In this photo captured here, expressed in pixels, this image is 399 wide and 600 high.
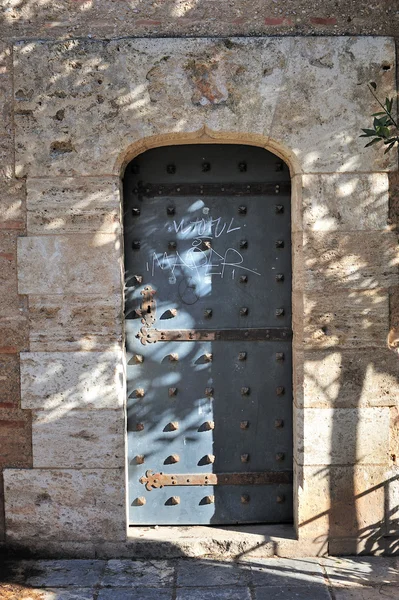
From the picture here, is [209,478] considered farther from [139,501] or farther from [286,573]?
[286,573]

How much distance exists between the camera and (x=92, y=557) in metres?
3.95

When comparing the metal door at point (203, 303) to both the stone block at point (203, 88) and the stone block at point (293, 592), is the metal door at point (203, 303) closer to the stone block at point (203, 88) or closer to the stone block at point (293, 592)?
the stone block at point (203, 88)

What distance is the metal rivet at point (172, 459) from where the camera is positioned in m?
4.12

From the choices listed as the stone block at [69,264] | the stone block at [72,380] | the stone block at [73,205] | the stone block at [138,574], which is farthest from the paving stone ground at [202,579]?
the stone block at [73,205]

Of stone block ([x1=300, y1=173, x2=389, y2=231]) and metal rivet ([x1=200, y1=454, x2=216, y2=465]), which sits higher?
stone block ([x1=300, y1=173, x2=389, y2=231])

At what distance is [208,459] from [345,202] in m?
1.74

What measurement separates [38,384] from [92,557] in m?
1.06

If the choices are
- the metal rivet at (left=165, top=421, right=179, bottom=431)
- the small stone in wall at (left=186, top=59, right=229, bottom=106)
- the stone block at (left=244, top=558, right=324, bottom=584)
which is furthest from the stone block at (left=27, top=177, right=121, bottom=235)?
the stone block at (left=244, top=558, right=324, bottom=584)

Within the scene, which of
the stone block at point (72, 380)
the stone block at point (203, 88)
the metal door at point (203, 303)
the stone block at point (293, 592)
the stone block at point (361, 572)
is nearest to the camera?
the stone block at point (293, 592)

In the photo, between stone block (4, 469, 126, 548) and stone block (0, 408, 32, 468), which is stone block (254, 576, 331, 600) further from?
stone block (0, 408, 32, 468)

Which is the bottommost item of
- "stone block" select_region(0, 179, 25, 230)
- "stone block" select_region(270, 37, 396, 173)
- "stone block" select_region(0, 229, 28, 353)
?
"stone block" select_region(0, 229, 28, 353)

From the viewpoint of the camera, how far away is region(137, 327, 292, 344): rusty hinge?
4.09m

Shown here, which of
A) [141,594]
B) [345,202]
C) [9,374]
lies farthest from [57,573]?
[345,202]

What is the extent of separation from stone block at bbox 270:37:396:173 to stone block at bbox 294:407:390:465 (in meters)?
1.41
